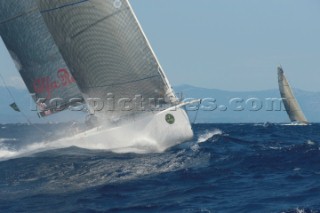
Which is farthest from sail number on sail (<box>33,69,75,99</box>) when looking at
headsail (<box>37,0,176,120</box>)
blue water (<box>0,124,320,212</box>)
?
blue water (<box>0,124,320,212</box>)

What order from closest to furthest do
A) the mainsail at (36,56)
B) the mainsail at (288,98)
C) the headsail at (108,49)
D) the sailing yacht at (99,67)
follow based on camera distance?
the headsail at (108,49)
the sailing yacht at (99,67)
the mainsail at (36,56)
the mainsail at (288,98)

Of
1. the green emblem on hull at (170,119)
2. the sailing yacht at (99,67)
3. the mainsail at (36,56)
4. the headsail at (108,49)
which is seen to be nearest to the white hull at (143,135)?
the sailing yacht at (99,67)

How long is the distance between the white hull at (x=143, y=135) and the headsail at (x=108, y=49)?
0.79m

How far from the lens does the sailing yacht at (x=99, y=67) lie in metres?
26.3

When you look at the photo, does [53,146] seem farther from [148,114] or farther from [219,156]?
[219,156]

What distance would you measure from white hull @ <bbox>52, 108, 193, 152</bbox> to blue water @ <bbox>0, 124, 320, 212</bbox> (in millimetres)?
612

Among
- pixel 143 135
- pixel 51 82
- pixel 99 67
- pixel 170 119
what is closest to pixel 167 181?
pixel 170 119

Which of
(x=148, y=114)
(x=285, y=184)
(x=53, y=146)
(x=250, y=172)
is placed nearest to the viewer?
(x=285, y=184)

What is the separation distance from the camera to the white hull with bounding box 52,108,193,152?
27047 mm

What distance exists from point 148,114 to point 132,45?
140 inches

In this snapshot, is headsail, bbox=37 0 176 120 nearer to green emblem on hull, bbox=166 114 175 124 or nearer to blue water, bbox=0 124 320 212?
green emblem on hull, bbox=166 114 175 124

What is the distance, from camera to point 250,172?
823 inches

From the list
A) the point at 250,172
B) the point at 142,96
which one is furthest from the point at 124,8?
the point at 250,172

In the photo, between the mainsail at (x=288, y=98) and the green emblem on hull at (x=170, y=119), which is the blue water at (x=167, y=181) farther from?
the mainsail at (x=288, y=98)
